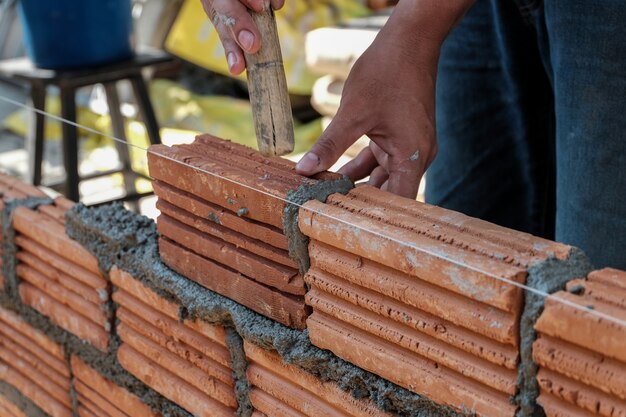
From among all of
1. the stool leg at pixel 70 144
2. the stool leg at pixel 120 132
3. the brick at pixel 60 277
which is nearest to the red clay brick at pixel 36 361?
the brick at pixel 60 277

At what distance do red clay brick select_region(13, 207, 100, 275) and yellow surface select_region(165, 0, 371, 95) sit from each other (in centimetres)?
400

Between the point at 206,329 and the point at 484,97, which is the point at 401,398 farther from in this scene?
the point at 484,97

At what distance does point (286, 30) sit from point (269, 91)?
15.7 ft

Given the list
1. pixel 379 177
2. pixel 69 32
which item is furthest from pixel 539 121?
pixel 69 32

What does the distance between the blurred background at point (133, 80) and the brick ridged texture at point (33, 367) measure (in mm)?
1746

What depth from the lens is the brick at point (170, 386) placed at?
189 cm

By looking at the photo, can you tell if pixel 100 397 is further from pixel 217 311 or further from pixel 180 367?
pixel 217 311

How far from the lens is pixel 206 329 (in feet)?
6.05

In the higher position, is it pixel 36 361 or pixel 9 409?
pixel 36 361

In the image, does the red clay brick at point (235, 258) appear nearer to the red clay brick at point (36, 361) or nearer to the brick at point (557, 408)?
the brick at point (557, 408)

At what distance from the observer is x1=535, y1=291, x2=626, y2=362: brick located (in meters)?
1.12

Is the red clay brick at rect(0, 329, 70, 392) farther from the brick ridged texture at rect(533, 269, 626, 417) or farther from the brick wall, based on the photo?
the brick ridged texture at rect(533, 269, 626, 417)

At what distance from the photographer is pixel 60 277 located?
2.27 m

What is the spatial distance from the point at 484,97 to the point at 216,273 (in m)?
1.13
